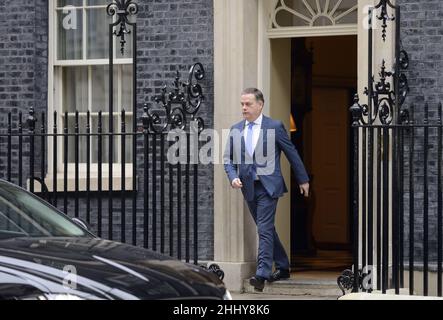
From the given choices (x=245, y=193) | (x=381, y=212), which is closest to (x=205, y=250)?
(x=245, y=193)

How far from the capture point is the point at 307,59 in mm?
16312

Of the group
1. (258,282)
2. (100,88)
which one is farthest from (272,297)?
(100,88)

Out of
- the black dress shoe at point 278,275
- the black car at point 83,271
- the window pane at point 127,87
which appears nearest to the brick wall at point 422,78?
the black dress shoe at point 278,275

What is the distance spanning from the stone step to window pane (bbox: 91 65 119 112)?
273 centimetres

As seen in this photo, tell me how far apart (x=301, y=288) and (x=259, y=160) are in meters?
1.42

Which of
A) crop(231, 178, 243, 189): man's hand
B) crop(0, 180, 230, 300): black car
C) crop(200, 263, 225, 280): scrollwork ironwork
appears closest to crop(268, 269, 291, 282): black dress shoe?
crop(200, 263, 225, 280): scrollwork ironwork

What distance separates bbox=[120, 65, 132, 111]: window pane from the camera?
13711 millimetres

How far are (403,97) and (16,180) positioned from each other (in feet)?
15.3

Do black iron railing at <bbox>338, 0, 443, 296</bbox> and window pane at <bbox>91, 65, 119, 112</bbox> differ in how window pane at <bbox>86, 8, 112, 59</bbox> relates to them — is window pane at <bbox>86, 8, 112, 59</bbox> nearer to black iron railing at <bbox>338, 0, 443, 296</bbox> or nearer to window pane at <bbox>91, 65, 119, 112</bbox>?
window pane at <bbox>91, 65, 119, 112</bbox>

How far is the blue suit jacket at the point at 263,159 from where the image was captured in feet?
39.4

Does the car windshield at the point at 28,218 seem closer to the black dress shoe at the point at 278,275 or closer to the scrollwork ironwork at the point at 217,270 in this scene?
the scrollwork ironwork at the point at 217,270

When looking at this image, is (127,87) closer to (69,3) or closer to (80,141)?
(80,141)

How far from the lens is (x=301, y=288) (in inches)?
492
